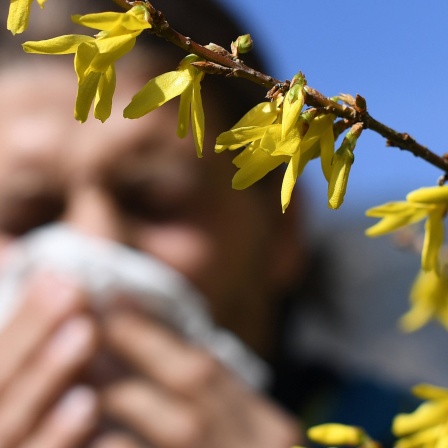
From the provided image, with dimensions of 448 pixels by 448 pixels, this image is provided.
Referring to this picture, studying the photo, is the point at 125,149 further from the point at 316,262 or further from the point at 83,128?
the point at 316,262

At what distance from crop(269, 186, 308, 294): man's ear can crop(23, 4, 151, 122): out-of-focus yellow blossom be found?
1794 mm

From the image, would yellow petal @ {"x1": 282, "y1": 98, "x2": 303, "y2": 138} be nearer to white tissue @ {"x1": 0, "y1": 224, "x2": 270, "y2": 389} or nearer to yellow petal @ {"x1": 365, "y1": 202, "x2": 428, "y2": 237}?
yellow petal @ {"x1": 365, "y1": 202, "x2": 428, "y2": 237}

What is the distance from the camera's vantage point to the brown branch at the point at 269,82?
0.32 m

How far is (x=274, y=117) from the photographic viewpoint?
0.36m

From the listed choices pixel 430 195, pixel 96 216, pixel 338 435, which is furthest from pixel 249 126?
pixel 96 216

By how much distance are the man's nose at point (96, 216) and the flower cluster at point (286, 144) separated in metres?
1.24

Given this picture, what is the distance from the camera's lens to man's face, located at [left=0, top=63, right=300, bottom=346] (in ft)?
5.50

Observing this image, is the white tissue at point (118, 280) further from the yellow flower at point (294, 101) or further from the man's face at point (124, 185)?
the yellow flower at point (294, 101)

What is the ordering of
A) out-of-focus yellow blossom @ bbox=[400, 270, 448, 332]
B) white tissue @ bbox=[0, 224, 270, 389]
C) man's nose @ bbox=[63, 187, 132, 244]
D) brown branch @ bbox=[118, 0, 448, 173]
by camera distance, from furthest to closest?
man's nose @ bbox=[63, 187, 132, 244] → white tissue @ bbox=[0, 224, 270, 389] → out-of-focus yellow blossom @ bbox=[400, 270, 448, 332] → brown branch @ bbox=[118, 0, 448, 173]

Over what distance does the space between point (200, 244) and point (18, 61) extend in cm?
79

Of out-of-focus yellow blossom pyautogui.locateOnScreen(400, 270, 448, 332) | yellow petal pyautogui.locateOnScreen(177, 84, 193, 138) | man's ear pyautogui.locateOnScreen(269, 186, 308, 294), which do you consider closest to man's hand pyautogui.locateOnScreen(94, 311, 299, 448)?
out-of-focus yellow blossom pyautogui.locateOnScreen(400, 270, 448, 332)

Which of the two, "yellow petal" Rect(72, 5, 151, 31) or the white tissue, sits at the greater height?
the white tissue

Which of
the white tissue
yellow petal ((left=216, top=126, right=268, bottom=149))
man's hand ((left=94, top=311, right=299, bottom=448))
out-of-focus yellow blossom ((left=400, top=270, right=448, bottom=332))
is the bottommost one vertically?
yellow petal ((left=216, top=126, right=268, bottom=149))

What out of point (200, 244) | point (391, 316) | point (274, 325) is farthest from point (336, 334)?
point (200, 244)
